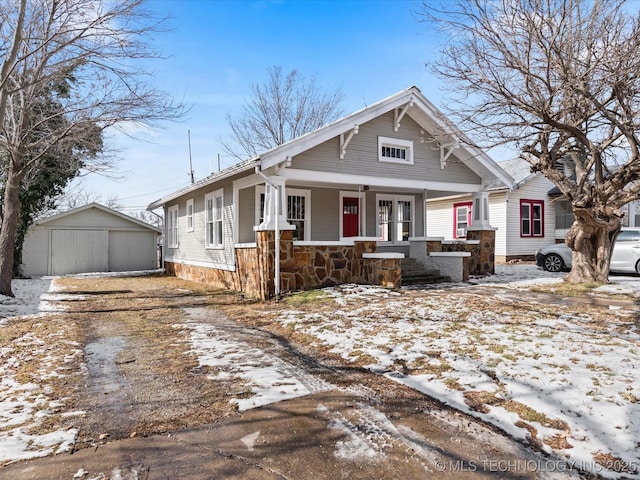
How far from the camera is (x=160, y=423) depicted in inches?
125

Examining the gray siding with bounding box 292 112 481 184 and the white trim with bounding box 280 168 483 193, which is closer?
the white trim with bounding box 280 168 483 193

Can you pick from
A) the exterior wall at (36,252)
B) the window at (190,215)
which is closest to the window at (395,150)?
the window at (190,215)

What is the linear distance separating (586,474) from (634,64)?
24.4 feet

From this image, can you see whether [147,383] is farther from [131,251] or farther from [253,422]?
[131,251]

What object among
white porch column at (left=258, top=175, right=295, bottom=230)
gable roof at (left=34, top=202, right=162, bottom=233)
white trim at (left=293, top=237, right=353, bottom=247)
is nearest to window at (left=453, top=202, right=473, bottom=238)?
white trim at (left=293, top=237, right=353, bottom=247)

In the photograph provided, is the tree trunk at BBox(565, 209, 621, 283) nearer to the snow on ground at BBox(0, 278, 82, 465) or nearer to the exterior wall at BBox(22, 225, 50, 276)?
the snow on ground at BBox(0, 278, 82, 465)

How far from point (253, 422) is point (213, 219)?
34.4 ft

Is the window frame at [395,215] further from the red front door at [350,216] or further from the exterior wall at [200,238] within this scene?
the exterior wall at [200,238]

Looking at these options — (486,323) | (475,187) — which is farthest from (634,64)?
(475,187)

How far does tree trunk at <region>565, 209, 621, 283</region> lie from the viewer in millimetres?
9992

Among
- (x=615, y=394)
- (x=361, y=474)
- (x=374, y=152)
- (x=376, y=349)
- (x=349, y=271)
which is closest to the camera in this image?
(x=361, y=474)

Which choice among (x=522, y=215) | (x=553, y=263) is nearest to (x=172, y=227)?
(x=553, y=263)

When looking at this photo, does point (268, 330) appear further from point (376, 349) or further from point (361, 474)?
point (361, 474)

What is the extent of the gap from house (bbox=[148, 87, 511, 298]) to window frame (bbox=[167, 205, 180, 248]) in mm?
2073
